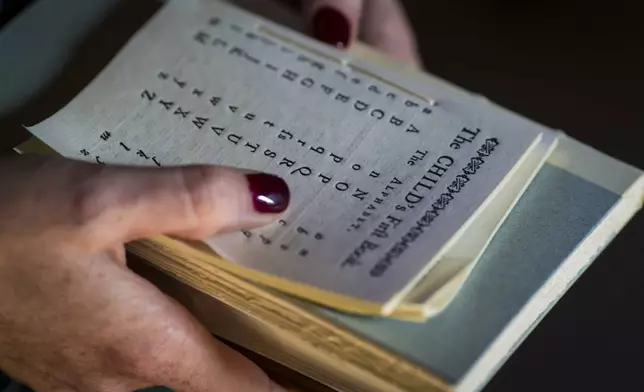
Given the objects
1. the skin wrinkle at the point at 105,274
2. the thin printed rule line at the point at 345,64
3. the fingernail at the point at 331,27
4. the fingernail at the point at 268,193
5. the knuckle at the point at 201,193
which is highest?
the fingernail at the point at 331,27

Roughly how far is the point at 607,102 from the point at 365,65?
0.28 m

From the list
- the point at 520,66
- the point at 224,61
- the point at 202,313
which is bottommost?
the point at 202,313

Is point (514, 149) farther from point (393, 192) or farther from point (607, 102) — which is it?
point (607, 102)

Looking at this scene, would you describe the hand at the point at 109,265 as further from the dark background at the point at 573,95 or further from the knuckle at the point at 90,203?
the dark background at the point at 573,95

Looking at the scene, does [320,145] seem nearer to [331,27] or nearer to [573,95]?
[331,27]

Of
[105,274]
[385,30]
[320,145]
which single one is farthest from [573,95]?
[105,274]

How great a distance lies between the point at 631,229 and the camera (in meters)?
0.61

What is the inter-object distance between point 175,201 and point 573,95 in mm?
419

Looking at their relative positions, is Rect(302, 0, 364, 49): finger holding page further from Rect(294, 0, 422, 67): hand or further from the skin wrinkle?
the skin wrinkle

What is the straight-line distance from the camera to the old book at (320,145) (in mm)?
401

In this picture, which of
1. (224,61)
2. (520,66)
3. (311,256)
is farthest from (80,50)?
(520,66)

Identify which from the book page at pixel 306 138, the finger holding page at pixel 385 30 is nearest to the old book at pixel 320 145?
the book page at pixel 306 138

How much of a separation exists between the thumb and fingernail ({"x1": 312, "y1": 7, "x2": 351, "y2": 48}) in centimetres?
17

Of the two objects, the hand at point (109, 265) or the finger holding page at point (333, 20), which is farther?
the finger holding page at point (333, 20)
